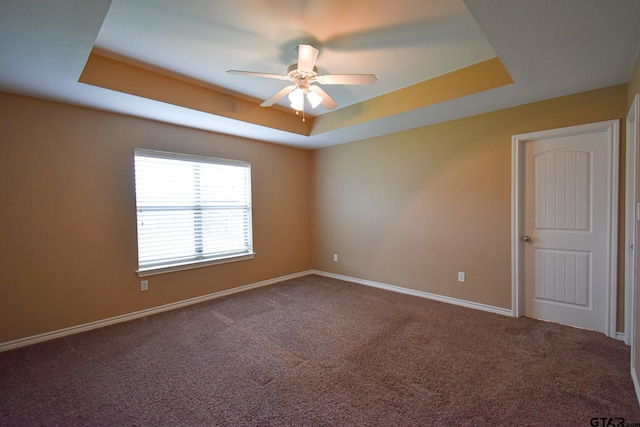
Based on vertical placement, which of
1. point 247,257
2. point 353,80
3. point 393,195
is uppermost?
point 353,80

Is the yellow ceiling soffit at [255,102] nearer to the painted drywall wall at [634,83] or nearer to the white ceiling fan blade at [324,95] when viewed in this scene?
the painted drywall wall at [634,83]

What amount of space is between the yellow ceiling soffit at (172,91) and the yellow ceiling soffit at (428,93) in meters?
0.90

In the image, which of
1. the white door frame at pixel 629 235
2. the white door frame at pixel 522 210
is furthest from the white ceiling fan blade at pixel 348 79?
the white door frame at pixel 629 235

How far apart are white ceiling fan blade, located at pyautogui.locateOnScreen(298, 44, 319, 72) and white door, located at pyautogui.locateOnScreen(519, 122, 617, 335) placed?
2.50 m

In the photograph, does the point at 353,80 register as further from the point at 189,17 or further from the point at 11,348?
the point at 11,348

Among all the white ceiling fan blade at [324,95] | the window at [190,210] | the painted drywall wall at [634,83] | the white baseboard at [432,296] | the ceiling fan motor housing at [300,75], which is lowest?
the white baseboard at [432,296]

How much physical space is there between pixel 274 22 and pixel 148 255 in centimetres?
292

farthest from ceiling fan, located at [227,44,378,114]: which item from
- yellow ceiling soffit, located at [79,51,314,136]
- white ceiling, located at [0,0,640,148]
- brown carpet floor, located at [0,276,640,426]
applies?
brown carpet floor, located at [0,276,640,426]

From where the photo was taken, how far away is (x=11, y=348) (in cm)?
251

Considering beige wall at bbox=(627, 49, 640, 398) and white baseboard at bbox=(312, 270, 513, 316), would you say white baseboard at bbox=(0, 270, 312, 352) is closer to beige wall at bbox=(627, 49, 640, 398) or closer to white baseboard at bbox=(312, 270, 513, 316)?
white baseboard at bbox=(312, 270, 513, 316)

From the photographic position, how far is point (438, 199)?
364 cm

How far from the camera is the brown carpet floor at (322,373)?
1688mm

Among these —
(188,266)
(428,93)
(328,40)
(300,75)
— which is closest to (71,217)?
(188,266)

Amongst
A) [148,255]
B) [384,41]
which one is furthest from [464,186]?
[148,255]
